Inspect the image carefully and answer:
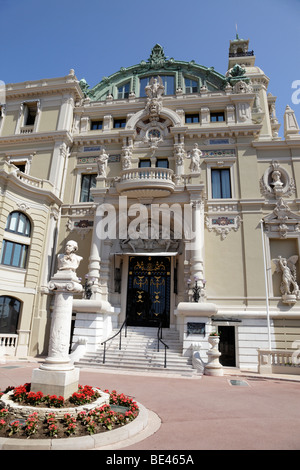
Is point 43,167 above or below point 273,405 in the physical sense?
above

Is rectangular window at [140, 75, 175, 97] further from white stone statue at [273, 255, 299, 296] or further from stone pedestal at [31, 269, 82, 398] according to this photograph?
stone pedestal at [31, 269, 82, 398]

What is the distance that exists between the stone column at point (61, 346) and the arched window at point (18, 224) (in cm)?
1161

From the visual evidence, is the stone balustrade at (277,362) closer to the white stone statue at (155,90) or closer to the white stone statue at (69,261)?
the white stone statue at (69,261)

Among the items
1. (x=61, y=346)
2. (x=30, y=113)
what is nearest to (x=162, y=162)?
(x=30, y=113)

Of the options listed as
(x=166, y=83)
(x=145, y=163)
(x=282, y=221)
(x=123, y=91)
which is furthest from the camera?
(x=123, y=91)

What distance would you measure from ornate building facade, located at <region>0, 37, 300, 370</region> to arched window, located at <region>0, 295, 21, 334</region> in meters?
0.06

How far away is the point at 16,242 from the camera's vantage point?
1788cm

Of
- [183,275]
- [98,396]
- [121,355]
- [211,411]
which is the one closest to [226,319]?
[183,275]

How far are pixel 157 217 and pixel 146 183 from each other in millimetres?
2198

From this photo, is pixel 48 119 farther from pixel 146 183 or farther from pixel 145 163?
pixel 146 183

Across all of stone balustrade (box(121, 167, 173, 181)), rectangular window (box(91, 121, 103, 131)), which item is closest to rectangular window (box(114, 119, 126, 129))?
rectangular window (box(91, 121, 103, 131))

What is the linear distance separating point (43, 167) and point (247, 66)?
69.2 feet

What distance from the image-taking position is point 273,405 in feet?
25.0
